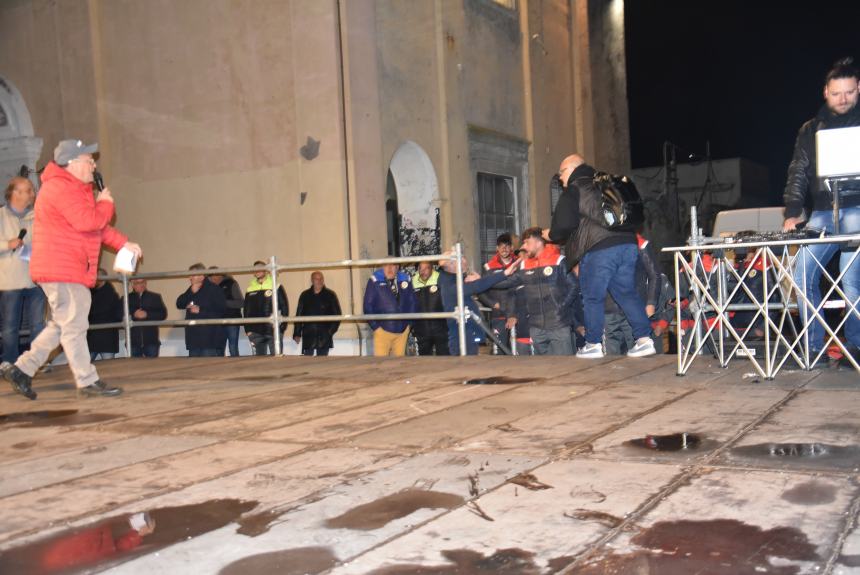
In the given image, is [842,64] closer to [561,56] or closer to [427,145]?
[427,145]

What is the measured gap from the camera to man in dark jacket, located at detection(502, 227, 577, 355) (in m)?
9.16

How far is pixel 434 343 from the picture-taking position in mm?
11391

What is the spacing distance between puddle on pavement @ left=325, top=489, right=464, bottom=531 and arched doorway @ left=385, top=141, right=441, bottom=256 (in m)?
11.4

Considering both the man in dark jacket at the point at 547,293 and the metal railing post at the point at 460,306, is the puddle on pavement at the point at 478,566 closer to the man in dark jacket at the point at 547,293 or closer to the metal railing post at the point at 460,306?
the metal railing post at the point at 460,306

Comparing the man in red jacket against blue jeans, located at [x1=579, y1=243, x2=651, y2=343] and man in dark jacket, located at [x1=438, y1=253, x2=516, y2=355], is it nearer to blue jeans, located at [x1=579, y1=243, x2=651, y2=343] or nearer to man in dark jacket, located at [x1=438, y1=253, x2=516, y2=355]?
blue jeans, located at [x1=579, y1=243, x2=651, y2=343]

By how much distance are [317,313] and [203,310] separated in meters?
1.64

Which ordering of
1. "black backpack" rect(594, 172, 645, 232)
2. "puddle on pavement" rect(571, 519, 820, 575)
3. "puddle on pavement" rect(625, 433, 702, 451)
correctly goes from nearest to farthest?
1. "puddle on pavement" rect(571, 519, 820, 575)
2. "puddle on pavement" rect(625, 433, 702, 451)
3. "black backpack" rect(594, 172, 645, 232)

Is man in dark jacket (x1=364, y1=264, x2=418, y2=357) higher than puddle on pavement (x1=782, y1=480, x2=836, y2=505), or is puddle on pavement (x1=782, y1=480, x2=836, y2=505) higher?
man in dark jacket (x1=364, y1=264, x2=418, y2=357)

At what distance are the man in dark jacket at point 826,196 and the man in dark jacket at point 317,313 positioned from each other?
688 cm

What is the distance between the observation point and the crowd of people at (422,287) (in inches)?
259

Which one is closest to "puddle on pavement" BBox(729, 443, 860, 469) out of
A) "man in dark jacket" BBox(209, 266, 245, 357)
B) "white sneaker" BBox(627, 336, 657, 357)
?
"white sneaker" BBox(627, 336, 657, 357)

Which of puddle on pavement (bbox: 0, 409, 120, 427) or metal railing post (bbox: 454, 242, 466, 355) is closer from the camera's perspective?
puddle on pavement (bbox: 0, 409, 120, 427)

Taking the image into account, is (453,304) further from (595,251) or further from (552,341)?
(595,251)

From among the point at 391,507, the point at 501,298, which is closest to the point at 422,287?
the point at 501,298
